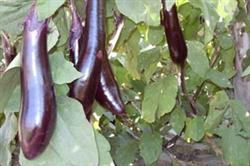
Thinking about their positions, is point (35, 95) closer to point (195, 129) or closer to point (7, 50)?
point (7, 50)

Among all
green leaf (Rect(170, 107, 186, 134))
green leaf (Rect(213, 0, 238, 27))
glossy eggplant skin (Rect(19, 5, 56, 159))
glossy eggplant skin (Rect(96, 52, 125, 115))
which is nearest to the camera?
glossy eggplant skin (Rect(19, 5, 56, 159))

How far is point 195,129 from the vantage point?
1300 mm

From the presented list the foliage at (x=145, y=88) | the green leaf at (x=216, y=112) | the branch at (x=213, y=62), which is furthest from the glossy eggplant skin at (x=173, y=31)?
the branch at (x=213, y=62)

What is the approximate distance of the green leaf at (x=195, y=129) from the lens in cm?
130

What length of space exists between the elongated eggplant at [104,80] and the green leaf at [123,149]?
64 cm

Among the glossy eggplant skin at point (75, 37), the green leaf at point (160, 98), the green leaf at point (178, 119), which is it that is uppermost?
the glossy eggplant skin at point (75, 37)

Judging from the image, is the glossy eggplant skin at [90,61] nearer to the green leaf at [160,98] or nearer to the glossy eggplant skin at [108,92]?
the glossy eggplant skin at [108,92]

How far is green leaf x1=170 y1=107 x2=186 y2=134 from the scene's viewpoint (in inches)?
52.0

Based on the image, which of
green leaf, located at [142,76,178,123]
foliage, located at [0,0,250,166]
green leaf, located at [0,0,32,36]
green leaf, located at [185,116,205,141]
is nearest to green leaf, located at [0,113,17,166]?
foliage, located at [0,0,250,166]

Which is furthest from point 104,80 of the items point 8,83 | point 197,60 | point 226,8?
point 197,60

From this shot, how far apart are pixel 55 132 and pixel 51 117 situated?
45 millimetres

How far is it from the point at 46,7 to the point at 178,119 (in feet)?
2.24

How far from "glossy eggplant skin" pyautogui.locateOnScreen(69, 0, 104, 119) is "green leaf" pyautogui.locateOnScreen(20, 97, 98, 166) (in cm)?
1

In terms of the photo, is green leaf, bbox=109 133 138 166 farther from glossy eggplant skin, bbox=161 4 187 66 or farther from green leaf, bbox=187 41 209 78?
glossy eggplant skin, bbox=161 4 187 66
